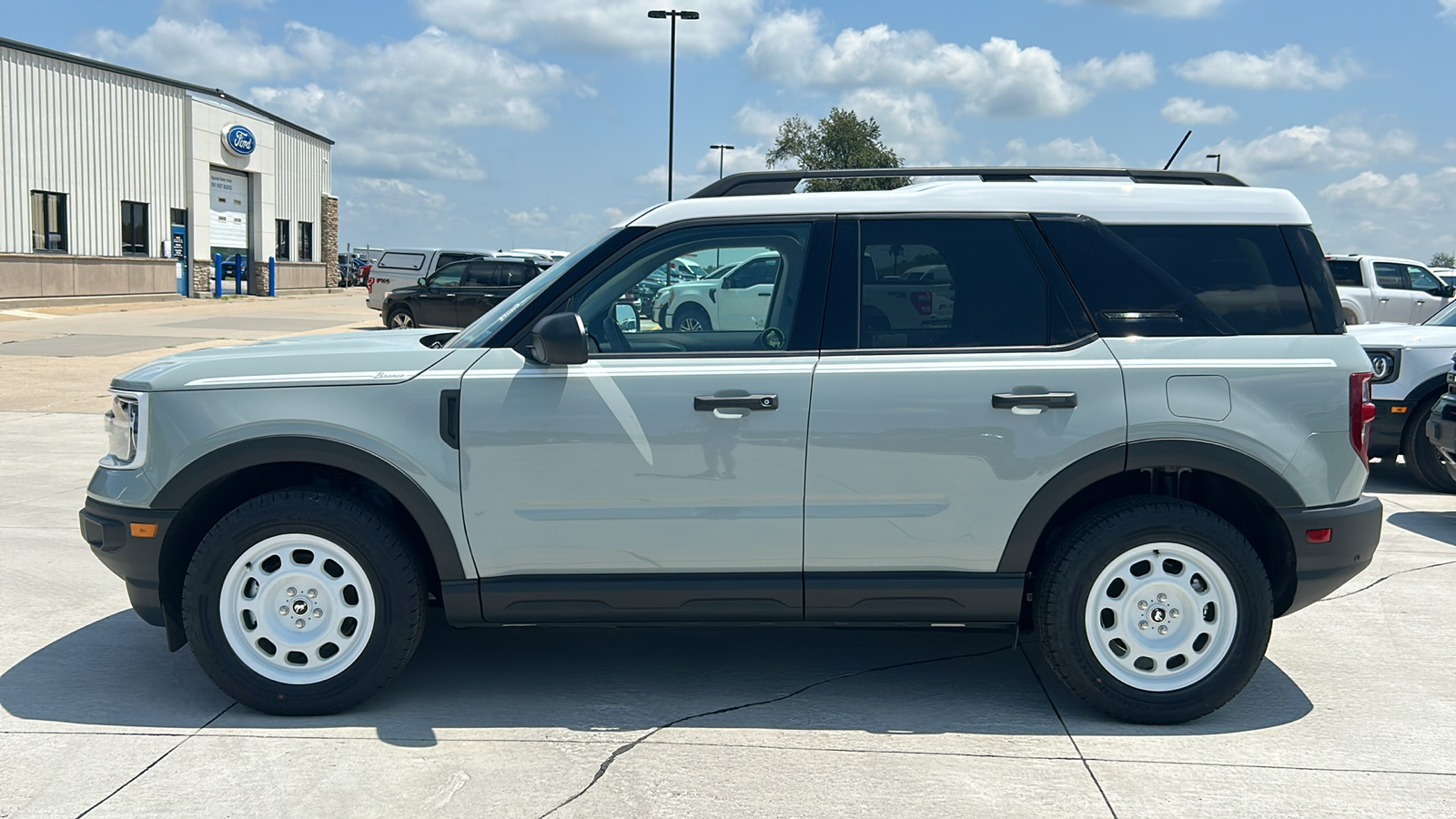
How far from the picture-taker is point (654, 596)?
4.15 meters

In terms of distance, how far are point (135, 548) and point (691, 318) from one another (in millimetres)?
2110

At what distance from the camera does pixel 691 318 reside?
4328 millimetres

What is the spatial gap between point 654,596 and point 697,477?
1.48 ft

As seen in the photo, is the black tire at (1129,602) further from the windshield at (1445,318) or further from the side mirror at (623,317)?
the windshield at (1445,318)

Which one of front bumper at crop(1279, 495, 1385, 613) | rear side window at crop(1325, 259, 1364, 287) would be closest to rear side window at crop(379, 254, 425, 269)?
rear side window at crop(1325, 259, 1364, 287)

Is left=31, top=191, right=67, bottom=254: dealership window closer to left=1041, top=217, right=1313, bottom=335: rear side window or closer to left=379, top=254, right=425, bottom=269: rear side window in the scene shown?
left=379, top=254, right=425, bottom=269: rear side window

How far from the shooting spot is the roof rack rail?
4.49m

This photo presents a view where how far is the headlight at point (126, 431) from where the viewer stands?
417 centimetres

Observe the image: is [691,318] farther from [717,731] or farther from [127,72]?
[127,72]

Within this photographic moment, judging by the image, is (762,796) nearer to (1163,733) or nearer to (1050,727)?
(1050,727)

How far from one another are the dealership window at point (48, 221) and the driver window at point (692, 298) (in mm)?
32494

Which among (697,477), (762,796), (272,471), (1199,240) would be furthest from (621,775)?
(1199,240)

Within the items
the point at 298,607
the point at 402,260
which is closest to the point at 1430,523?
the point at 298,607

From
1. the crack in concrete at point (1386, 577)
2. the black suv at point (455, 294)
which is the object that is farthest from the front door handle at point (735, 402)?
the black suv at point (455, 294)
